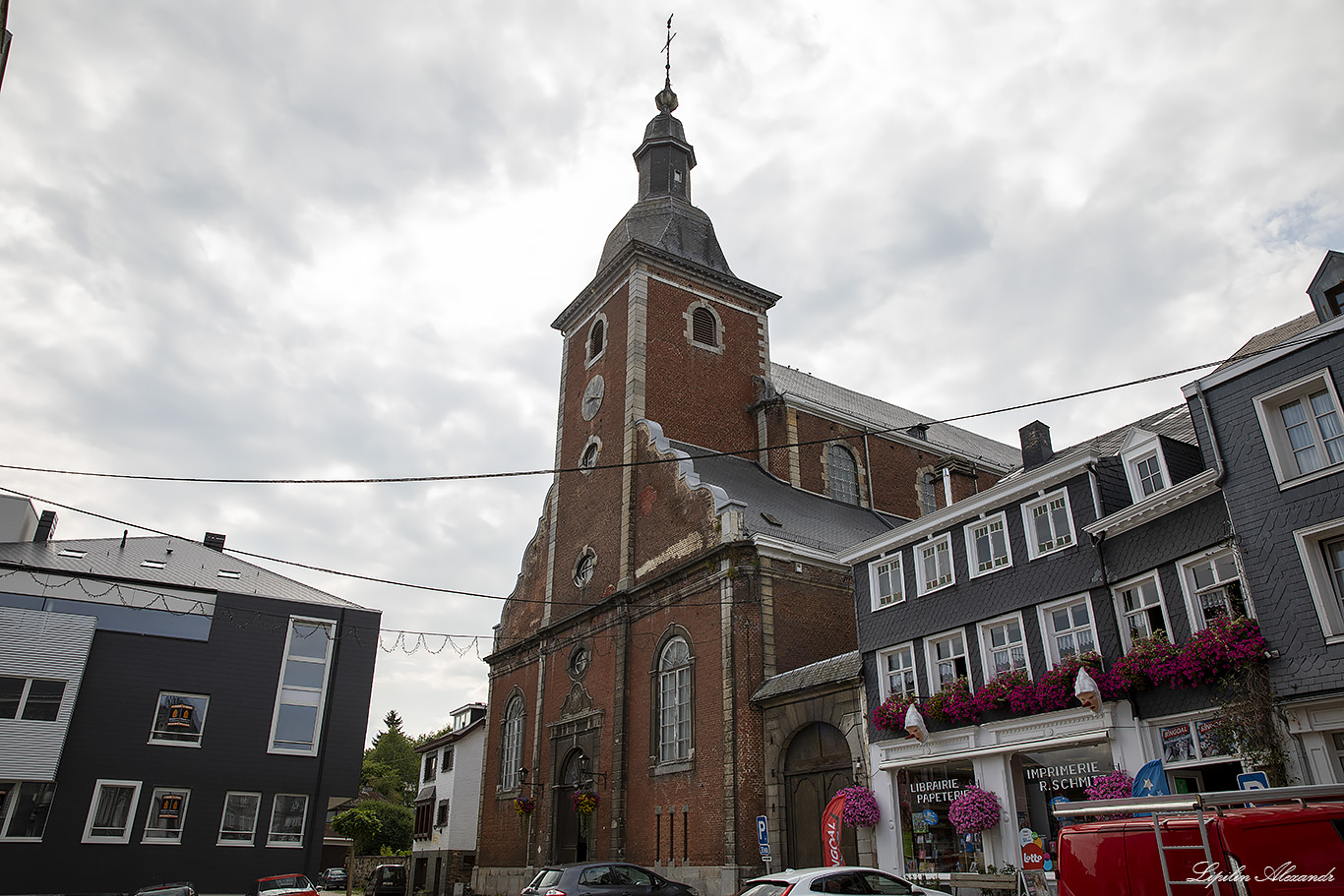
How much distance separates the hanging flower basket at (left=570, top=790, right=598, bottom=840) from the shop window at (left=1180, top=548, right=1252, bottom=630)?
1625cm

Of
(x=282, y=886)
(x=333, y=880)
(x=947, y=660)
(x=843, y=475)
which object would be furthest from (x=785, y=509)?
(x=333, y=880)

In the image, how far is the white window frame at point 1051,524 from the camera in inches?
586

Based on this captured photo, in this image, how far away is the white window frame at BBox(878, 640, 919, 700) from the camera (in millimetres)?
17328

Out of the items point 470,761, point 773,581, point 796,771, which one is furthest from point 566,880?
point 470,761

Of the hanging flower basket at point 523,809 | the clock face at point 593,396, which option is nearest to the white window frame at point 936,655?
the hanging flower basket at point 523,809

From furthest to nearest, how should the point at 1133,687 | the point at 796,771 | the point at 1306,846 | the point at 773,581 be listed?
the point at 773,581 → the point at 796,771 → the point at 1133,687 → the point at 1306,846

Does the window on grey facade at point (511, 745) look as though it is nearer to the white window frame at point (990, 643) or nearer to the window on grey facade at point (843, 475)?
the window on grey facade at point (843, 475)

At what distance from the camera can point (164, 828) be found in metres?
23.8

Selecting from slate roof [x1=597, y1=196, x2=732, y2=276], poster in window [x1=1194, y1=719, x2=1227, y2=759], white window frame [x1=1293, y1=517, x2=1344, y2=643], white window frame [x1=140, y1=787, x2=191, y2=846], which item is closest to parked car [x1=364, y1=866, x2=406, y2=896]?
white window frame [x1=140, y1=787, x2=191, y2=846]

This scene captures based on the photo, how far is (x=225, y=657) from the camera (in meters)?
25.9

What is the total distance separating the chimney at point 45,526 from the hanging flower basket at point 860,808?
2588 cm

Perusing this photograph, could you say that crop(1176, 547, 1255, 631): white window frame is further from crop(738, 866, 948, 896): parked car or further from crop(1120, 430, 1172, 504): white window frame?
crop(738, 866, 948, 896): parked car

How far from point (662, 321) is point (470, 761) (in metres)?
21.3

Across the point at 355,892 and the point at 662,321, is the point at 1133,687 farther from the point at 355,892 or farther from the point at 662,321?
the point at 355,892
